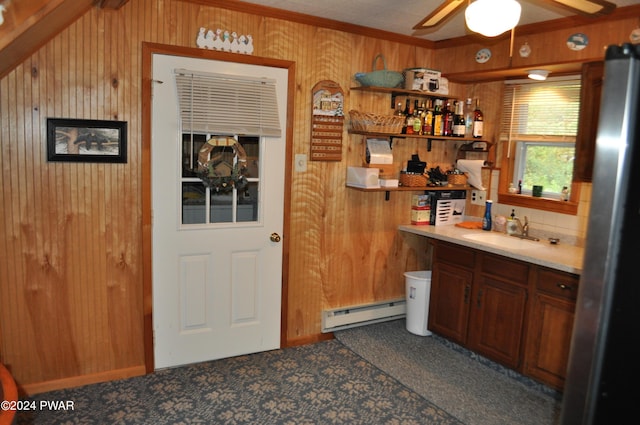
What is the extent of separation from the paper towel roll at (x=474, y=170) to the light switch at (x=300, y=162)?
148cm

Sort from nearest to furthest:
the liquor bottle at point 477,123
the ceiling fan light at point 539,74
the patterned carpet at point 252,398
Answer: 1. the patterned carpet at point 252,398
2. the ceiling fan light at point 539,74
3. the liquor bottle at point 477,123

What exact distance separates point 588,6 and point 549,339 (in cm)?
200

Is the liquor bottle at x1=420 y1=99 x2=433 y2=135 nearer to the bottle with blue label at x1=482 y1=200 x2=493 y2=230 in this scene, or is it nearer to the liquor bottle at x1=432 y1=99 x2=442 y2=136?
the liquor bottle at x1=432 y1=99 x2=442 y2=136

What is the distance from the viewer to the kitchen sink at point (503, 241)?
3.47 metres

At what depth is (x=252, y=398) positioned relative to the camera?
3004mm

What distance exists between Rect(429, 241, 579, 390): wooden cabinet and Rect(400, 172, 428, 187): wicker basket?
1.64ft

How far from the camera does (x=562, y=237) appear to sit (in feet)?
11.8

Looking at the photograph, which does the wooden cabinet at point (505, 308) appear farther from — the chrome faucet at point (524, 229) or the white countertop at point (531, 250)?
Answer: the chrome faucet at point (524, 229)

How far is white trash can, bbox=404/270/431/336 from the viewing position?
157 inches

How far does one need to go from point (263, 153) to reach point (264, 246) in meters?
0.68

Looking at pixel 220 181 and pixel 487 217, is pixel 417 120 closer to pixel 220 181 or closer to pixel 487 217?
pixel 487 217

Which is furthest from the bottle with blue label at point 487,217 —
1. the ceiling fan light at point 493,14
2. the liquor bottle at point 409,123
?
the ceiling fan light at point 493,14

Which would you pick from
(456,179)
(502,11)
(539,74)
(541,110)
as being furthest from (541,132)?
(502,11)

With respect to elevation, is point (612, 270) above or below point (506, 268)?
above
